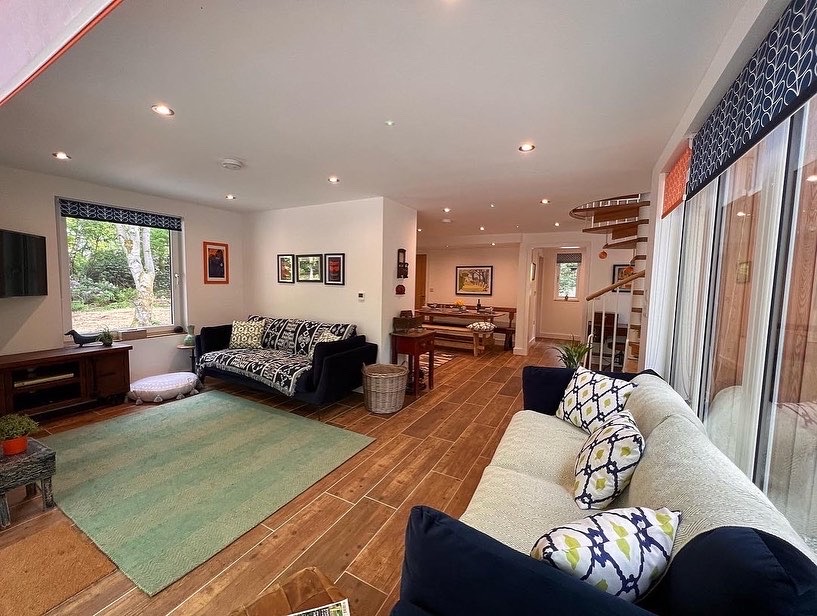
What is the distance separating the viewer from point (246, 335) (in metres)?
4.76

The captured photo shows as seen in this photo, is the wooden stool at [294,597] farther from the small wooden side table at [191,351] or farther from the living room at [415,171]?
the small wooden side table at [191,351]

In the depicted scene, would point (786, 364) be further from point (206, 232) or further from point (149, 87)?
point (206, 232)

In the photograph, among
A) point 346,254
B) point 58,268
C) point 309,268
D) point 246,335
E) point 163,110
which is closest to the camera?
point 163,110

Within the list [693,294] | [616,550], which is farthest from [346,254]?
[616,550]

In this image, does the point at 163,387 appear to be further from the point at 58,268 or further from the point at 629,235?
the point at 629,235

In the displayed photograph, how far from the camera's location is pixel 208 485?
7.66 ft

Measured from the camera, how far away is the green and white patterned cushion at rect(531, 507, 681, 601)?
0.81 meters

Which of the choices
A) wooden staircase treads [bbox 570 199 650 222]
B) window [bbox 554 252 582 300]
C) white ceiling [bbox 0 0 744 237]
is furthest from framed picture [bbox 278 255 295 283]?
window [bbox 554 252 582 300]

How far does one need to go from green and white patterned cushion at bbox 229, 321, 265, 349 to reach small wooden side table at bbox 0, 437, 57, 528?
256 centimetres

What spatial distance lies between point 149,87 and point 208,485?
8.08 ft

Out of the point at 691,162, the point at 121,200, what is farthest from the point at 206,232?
the point at 691,162

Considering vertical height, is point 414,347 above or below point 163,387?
above

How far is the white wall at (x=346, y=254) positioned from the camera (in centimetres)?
434

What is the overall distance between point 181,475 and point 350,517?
4.38 feet
